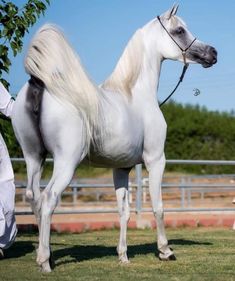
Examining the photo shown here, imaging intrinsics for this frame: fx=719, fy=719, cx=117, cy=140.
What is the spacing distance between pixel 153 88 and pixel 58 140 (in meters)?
1.56

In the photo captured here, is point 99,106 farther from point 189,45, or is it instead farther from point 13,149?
point 13,149

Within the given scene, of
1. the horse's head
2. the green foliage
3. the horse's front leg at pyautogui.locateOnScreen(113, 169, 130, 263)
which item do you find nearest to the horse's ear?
the horse's head

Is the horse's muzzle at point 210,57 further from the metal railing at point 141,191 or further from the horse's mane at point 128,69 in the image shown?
the metal railing at point 141,191

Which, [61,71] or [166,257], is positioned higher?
[61,71]

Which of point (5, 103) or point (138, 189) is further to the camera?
point (138, 189)

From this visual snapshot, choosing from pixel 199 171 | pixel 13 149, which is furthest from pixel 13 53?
pixel 199 171

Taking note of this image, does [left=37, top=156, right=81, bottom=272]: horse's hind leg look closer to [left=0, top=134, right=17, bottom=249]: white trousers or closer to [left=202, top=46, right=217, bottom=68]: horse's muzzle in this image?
[left=0, top=134, right=17, bottom=249]: white trousers

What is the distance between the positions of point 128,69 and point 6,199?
5.94 feet

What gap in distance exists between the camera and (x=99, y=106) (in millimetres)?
6285

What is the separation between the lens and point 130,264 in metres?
6.80

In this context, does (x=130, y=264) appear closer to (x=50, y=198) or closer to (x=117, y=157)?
(x=117, y=157)

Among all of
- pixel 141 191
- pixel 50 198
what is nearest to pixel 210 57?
pixel 50 198

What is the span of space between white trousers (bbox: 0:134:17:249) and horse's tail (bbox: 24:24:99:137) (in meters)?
1.38

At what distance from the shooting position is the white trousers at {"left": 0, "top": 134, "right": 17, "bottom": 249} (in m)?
7.25
